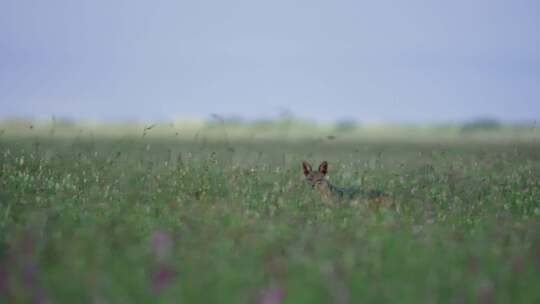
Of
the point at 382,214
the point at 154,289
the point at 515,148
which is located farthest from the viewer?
the point at 515,148

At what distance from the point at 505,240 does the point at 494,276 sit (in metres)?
2.33

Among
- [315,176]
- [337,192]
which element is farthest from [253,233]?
[315,176]

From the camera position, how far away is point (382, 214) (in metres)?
11.3

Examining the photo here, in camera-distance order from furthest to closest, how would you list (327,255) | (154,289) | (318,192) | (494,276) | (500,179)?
(500,179) → (318,192) → (327,255) → (494,276) → (154,289)

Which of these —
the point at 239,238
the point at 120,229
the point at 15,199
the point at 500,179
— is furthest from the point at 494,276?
the point at 500,179

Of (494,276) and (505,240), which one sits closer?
(494,276)

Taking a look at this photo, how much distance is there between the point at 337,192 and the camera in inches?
559

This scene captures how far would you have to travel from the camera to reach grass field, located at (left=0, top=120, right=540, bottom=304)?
702 cm

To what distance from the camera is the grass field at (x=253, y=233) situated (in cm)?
702

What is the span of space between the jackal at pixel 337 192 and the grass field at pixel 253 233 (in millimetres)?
226

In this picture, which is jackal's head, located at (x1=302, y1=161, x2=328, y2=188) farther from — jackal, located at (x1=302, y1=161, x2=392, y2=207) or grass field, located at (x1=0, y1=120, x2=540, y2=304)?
grass field, located at (x1=0, y1=120, x2=540, y2=304)

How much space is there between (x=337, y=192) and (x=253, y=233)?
15.1ft

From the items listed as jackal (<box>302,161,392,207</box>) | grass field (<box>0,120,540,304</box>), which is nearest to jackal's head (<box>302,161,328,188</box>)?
jackal (<box>302,161,392,207</box>)

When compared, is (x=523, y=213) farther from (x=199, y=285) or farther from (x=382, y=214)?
(x=199, y=285)
